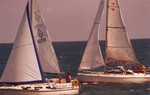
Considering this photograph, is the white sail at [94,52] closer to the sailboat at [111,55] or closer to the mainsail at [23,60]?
the sailboat at [111,55]

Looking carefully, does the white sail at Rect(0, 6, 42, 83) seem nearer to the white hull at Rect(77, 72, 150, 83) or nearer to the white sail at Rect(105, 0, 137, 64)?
the white hull at Rect(77, 72, 150, 83)

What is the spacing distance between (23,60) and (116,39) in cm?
1630

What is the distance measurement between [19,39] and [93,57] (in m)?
14.1

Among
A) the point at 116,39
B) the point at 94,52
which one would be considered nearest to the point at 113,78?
the point at 94,52

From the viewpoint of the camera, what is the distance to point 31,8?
40.8 meters

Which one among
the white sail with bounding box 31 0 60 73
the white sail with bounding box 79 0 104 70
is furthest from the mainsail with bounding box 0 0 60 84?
the white sail with bounding box 79 0 104 70

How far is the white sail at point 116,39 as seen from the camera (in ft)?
167

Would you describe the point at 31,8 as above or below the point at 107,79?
above

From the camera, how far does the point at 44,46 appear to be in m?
42.1

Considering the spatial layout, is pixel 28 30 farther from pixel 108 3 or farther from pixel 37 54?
pixel 108 3

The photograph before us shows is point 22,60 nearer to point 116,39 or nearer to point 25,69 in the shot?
point 25,69

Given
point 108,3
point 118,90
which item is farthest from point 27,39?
point 108,3

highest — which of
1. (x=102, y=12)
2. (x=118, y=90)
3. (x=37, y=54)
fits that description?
(x=102, y=12)

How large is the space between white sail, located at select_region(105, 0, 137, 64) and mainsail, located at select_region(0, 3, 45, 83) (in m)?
14.4
